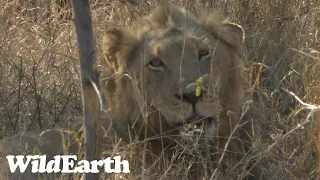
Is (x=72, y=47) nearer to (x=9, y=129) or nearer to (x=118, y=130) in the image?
(x=9, y=129)

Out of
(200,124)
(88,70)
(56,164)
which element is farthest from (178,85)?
(88,70)

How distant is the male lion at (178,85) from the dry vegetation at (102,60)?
28 centimetres

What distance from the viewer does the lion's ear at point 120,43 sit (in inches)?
166

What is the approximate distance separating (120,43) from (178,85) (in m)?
0.54

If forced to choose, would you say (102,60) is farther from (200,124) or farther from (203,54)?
(200,124)

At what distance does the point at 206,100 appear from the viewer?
3.77 m

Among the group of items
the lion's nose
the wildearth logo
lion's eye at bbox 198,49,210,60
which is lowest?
the wildearth logo

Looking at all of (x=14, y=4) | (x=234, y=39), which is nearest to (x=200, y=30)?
(x=234, y=39)

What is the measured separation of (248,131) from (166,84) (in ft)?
1.89

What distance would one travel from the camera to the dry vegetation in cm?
475

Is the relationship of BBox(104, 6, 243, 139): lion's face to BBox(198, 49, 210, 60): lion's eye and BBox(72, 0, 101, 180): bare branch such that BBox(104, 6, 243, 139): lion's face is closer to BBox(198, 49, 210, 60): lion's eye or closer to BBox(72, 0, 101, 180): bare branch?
BBox(198, 49, 210, 60): lion's eye

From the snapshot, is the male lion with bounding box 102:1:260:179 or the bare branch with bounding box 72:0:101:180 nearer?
the bare branch with bounding box 72:0:101:180

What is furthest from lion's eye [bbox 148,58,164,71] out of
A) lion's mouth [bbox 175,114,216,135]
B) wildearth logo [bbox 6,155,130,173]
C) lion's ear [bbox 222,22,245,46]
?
wildearth logo [bbox 6,155,130,173]

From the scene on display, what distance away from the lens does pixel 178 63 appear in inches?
156
